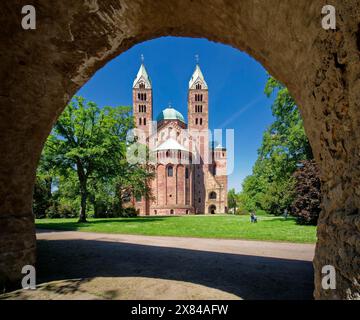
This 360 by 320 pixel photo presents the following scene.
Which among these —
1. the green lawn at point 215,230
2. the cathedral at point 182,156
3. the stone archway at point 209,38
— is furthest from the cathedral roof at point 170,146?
the stone archway at point 209,38

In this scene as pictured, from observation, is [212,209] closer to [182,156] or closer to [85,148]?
[182,156]

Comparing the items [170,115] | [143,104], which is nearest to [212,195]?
[170,115]

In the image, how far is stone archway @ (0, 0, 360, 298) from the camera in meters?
1.77

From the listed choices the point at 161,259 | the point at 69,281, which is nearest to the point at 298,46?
the point at 69,281

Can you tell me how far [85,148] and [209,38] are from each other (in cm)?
2009

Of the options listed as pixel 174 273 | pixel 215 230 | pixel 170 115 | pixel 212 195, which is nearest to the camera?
pixel 174 273

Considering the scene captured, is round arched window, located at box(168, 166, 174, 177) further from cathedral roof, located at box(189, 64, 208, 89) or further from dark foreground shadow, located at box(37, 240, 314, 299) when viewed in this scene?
dark foreground shadow, located at box(37, 240, 314, 299)

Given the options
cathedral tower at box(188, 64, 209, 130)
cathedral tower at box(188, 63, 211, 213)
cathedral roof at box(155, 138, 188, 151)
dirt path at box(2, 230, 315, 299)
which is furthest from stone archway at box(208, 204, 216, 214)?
dirt path at box(2, 230, 315, 299)

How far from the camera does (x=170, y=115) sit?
2672 inches

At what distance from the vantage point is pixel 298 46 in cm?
233

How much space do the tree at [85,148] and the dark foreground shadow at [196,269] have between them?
50.3ft

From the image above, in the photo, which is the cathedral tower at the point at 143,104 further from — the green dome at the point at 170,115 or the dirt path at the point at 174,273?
the dirt path at the point at 174,273
